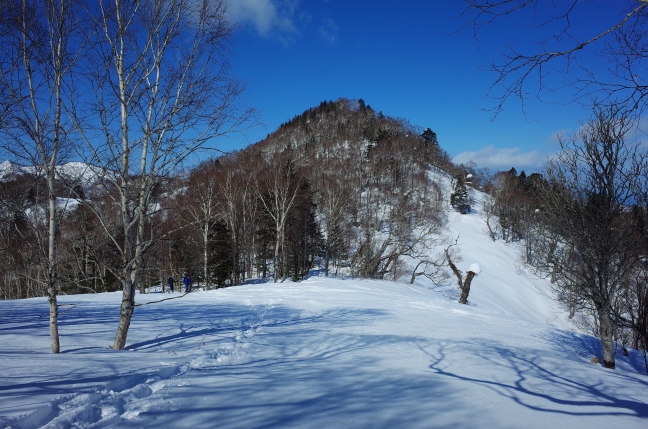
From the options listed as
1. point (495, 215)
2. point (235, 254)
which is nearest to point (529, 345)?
point (235, 254)

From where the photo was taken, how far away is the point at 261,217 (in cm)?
2811

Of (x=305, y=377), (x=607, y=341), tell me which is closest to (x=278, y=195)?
(x=607, y=341)

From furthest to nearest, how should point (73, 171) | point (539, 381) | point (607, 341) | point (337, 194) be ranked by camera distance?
point (337, 194) < point (607, 341) < point (73, 171) < point (539, 381)

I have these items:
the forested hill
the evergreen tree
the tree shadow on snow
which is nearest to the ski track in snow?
the tree shadow on snow

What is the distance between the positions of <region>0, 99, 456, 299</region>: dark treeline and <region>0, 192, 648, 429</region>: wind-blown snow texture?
53.4 inches

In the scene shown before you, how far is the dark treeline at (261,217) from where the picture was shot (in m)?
5.94

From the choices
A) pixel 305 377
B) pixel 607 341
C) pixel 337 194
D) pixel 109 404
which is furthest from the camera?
pixel 337 194

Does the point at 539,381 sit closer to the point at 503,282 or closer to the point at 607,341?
the point at 607,341

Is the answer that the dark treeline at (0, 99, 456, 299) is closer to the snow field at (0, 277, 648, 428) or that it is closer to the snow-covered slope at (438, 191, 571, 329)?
the snow field at (0, 277, 648, 428)

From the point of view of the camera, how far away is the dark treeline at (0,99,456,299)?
5941 mm

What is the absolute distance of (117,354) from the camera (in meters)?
4.84

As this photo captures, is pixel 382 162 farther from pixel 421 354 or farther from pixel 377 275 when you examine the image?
pixel 421 354

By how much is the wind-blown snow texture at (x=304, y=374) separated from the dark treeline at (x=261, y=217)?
1356mm

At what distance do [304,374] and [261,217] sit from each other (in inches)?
961
